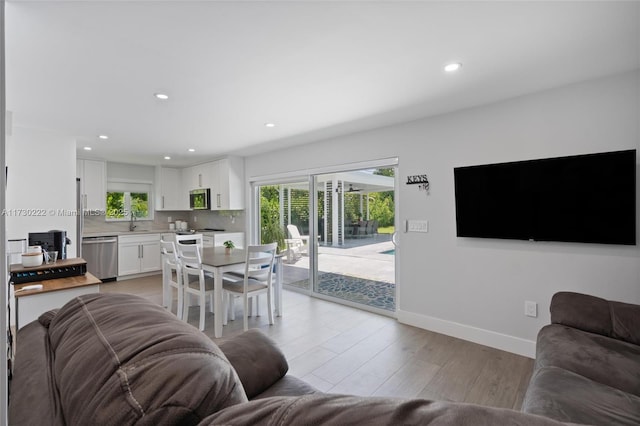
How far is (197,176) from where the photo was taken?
21.2 feet

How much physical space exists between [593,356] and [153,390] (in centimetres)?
219

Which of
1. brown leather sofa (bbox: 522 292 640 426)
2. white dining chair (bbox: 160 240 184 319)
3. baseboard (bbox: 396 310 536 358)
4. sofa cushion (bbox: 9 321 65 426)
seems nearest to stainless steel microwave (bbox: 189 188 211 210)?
white dining chair (bbox: 160 240 184 319)

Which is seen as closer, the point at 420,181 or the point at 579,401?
the point at 579,401

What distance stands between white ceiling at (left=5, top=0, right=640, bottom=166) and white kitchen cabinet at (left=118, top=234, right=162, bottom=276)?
2.96 m

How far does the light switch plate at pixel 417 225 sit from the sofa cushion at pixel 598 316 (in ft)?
4.64

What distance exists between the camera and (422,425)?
1.42 ft

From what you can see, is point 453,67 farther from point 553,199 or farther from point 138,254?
point 138,254

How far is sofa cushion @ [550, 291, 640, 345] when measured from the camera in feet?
6.13

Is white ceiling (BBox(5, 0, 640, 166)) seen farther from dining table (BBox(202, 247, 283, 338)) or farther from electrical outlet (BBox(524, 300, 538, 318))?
electrical outlet (BBox(524, 300, 538, 318))

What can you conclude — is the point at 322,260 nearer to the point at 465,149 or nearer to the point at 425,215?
the point at 425,215

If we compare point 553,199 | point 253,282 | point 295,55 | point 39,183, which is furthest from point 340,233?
point 39,183

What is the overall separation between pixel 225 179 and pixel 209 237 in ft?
4.02

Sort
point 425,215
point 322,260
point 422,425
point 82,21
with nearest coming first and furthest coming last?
point 422,425, point 82,21, point 425,215, point 322,260

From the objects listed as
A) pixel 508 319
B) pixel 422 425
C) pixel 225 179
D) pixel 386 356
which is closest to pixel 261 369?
pixel 422 425
